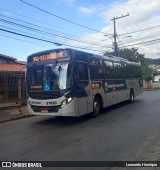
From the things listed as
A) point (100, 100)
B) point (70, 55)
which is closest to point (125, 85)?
point (100, 100)

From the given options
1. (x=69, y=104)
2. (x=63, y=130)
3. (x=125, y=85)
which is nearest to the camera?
(x=63, y=130)

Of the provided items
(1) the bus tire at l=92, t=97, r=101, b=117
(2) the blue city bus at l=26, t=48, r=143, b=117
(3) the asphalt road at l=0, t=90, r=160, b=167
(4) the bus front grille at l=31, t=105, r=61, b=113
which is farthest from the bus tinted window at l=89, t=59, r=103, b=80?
(4) the bus front grille at l=31, t=105, r=61, b=113

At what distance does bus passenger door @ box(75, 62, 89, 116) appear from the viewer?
10.8m

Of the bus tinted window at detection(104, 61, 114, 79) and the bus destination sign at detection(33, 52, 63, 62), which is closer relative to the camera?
the bus destination sign at detection(33, 52, 63, 62)

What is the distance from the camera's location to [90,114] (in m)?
12.4

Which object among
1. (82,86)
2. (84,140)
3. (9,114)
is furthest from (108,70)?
(84,140)

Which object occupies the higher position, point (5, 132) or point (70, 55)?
point (70, 55)

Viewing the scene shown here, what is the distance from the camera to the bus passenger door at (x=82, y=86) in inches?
427

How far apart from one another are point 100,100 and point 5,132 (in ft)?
17.4

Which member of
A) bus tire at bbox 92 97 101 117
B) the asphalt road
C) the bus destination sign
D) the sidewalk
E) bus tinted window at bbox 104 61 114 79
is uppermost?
the bus destination sign

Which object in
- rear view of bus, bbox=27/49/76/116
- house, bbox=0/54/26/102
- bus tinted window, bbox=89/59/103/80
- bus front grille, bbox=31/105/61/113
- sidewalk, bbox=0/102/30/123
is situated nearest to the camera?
rear view of bus, bbox=27/49/76/116

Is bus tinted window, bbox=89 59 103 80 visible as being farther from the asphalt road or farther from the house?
the house

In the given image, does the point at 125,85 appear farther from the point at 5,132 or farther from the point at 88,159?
the point at 88,159

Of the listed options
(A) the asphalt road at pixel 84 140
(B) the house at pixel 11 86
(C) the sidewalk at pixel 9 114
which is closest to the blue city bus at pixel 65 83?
(A) the asphalt road at pixel 84 140
